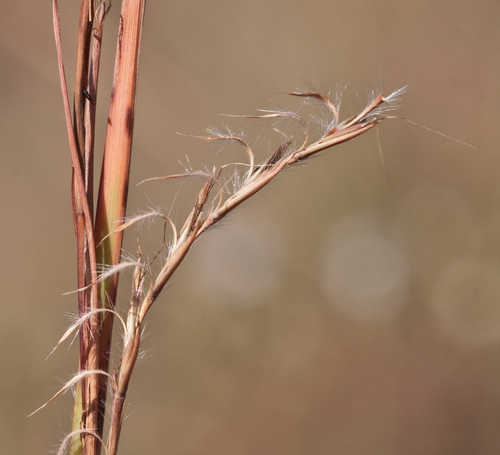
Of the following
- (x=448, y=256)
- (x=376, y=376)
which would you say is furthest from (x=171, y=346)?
(x=448, y=256)

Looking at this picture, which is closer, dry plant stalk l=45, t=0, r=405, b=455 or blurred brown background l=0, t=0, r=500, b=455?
dry plant stalk l=45, t=0, r=405, b=455

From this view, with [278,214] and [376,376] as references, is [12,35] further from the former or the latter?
[376,376]

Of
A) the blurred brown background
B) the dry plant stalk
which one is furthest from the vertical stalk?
the blurred brown background

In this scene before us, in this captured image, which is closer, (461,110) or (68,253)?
(68,253)

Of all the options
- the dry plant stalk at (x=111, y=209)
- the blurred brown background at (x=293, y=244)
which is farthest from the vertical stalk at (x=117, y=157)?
the blurred brown background at (x=293, y=244)

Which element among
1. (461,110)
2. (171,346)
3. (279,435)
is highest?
(461,110)

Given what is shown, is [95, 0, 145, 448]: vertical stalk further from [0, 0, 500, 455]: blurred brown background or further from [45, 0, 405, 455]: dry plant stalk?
[0, 0, 500, 455]: blurred brown background
